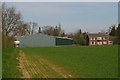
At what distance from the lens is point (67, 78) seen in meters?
13.7

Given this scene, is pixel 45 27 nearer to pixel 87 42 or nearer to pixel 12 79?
pixel 87 42

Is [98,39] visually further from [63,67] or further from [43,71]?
[43,71]

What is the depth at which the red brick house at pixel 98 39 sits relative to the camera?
13332 cm

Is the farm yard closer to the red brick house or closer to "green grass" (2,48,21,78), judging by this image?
"green grass" (2,48,21,78)

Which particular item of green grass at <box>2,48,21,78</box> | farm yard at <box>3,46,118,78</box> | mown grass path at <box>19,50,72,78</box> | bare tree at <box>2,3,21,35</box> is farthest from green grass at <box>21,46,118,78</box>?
bare tree at <box>2,3,21,35</box>

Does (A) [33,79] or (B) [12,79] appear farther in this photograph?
(A) [33,79]

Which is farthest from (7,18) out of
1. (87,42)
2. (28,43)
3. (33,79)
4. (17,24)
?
(33,79)

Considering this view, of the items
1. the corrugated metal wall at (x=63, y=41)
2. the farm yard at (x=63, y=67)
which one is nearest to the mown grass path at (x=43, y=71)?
the farm yard at (x=63, y=67)

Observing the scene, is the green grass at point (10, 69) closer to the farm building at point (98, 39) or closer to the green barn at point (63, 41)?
the green barn at point (63, 41)

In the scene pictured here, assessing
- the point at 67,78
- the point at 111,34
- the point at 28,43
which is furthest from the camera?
the point at 111,34

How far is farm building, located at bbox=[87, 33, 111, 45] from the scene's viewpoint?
436 ft

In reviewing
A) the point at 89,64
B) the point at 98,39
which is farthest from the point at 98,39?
the point at 89,64

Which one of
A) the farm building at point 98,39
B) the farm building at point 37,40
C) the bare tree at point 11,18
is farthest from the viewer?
A: the farm building at point 98,39

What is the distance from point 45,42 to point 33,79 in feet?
339
